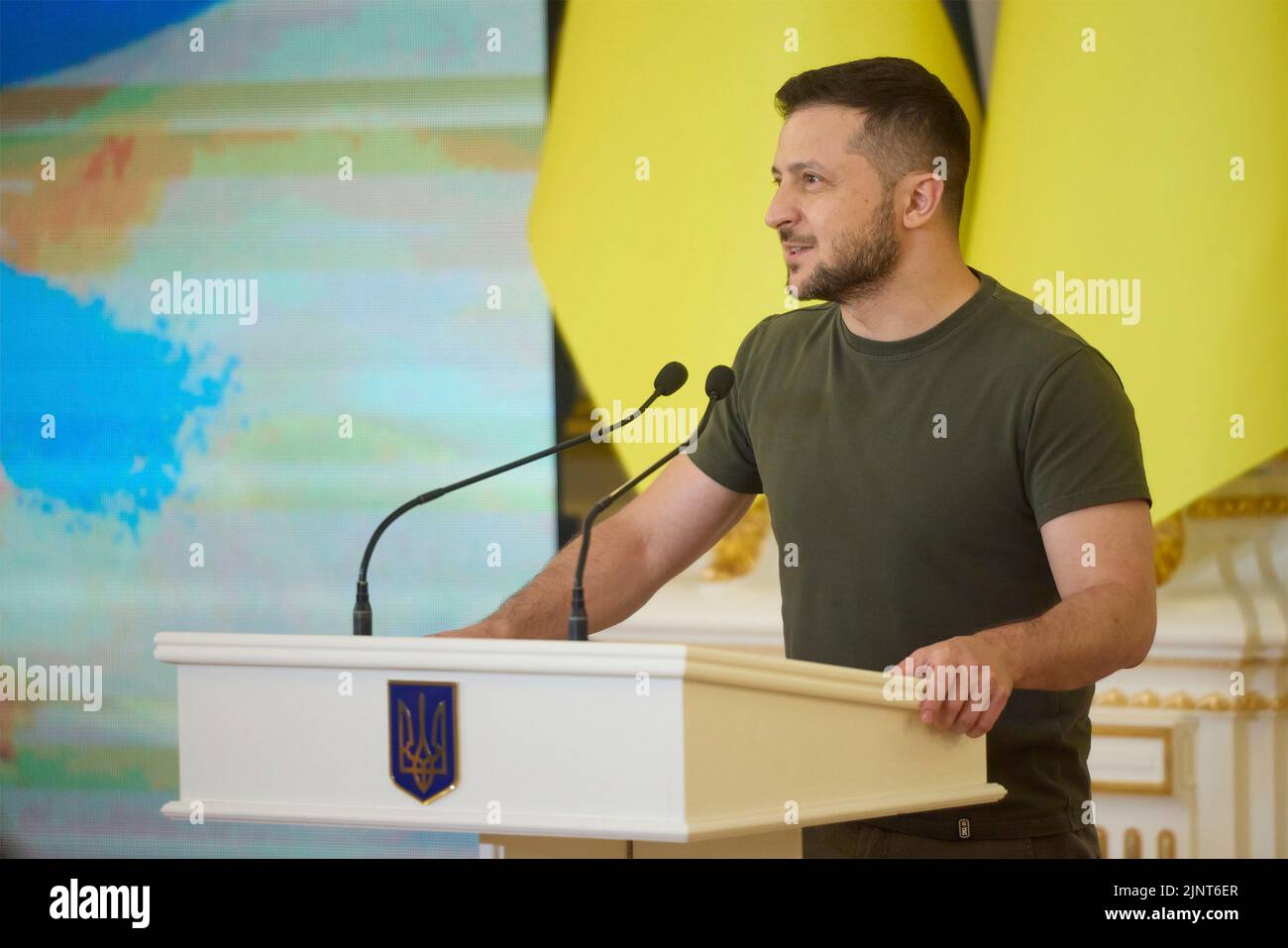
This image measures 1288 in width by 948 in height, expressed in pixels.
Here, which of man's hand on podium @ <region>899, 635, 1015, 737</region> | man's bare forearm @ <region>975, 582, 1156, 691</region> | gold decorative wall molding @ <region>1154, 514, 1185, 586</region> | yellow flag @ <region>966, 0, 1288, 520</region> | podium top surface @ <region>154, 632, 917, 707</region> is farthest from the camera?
gold decorative wall molding @ <region>1154, 514, 1185, 586</region>

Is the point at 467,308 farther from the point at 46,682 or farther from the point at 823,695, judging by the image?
the point at 823,695

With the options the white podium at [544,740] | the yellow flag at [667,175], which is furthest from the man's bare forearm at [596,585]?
the yellow flag at [667,175]

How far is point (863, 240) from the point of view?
1.96 meters

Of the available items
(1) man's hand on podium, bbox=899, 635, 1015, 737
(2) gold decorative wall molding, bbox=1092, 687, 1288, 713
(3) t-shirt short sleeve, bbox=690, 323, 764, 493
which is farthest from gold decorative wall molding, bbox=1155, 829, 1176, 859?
(1) man's hand on podium, bbox=899, 635, 1015, 737

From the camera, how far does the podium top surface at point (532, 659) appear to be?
1259 millimetres

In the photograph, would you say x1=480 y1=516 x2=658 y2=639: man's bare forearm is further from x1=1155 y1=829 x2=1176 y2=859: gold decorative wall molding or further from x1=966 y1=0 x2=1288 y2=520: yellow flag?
x1=1155 y1=829 x2=1176 y2=859: gold decorative wall molding

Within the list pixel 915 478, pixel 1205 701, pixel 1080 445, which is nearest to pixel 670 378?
pixel 915 478

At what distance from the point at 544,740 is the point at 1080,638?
622mm

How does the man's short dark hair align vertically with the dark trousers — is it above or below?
above

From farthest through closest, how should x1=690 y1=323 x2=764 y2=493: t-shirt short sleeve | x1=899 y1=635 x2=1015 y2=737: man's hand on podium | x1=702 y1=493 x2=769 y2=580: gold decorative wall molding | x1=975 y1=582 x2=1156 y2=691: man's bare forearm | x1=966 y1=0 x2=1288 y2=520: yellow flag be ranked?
x1=702 y1=493 x2=769 y2=580: gold decorative wall molding
x1=966 y1=0 x2=1288 y2=520: yellow flag
x1=690 y1=323 x2=764 y2=493: t-shirt short sleeve
x1=975 y1=582 x2=1156 y2=691: man's bare forearm
x1=899 y1=635 x2=1015 y2=737: man's hand on podium

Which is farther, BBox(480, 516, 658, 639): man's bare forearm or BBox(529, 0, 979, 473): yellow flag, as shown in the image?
BBox(529, 0, 979, 473): yellow flag

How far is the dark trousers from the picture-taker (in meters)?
1.77

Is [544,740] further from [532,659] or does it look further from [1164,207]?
[1164,207]
